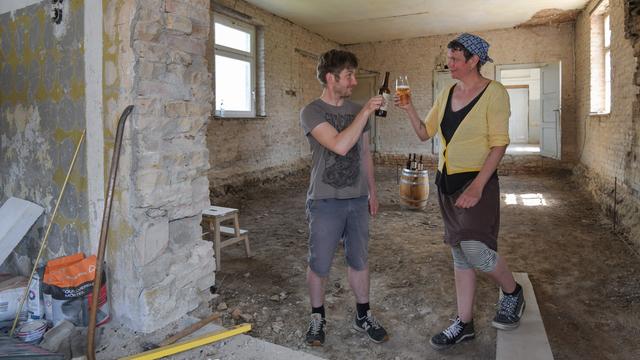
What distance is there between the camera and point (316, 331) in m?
2.45

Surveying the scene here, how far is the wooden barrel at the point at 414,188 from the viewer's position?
5914 mm

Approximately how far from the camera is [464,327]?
243 centimetres

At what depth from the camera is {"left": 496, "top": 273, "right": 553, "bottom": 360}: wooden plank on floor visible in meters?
2.21

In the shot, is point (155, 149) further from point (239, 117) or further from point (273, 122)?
point (273, 122)

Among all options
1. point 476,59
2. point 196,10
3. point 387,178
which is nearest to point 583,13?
point 387,178

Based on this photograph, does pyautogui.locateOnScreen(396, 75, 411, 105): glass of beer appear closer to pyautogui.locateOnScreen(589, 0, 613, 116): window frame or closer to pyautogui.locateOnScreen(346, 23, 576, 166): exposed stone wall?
pyautogui.locateOnScreen(589, 0, 613, 116): window frame

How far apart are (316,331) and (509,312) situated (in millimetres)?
1103

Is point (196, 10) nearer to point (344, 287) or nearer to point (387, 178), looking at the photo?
point (344, 287)

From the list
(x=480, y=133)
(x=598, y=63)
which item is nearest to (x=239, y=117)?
(x=480, y=133)

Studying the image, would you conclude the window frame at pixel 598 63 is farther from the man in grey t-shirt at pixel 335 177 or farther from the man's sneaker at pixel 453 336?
the man in grey t-shirt at pixel 335 177

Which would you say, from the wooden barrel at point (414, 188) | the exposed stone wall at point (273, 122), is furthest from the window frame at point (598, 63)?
the exposed stone wall at point (273, 122)

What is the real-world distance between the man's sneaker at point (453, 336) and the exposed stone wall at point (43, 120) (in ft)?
6.50

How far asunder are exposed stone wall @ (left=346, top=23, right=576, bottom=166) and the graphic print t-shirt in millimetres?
9280

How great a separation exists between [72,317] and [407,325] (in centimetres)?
188
